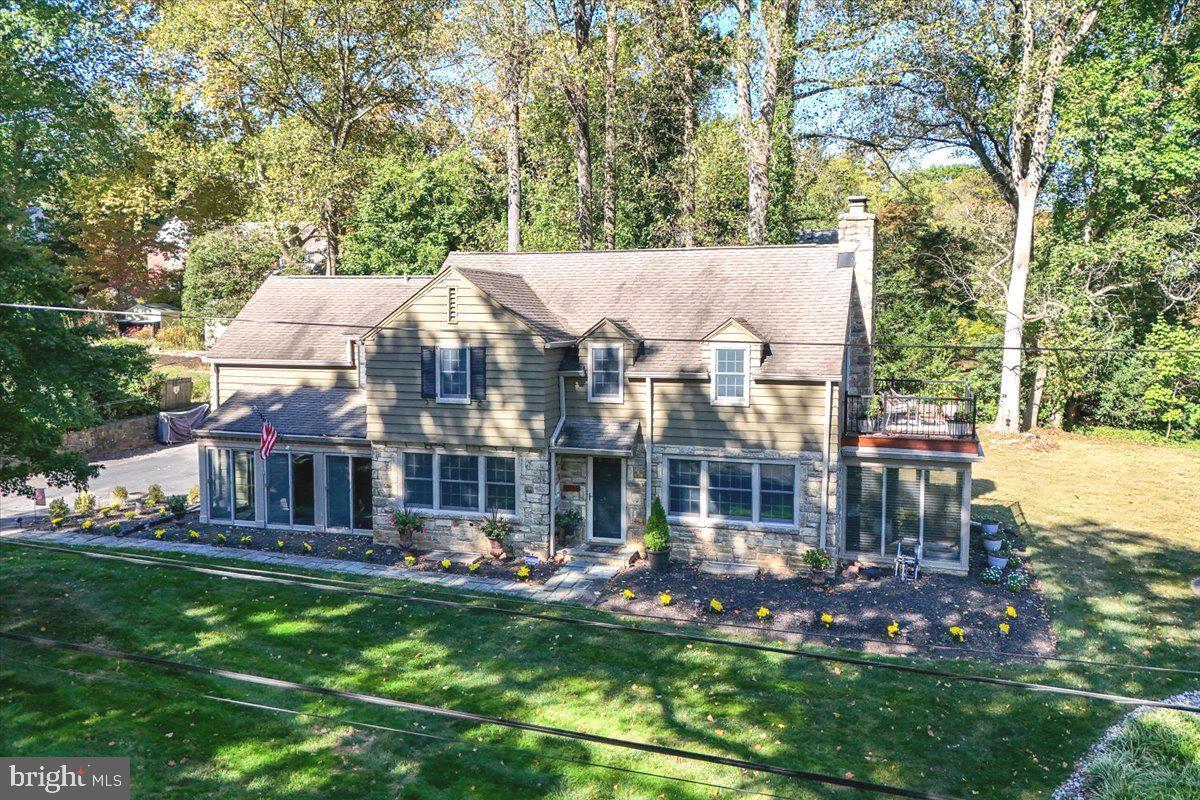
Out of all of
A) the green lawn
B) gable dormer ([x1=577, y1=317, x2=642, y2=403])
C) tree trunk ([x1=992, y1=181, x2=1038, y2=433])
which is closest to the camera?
the green lawn

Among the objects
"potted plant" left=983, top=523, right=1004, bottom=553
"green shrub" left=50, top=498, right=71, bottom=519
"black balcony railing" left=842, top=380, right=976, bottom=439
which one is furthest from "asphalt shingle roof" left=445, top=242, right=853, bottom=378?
"green shrub" left=50, top=498, right=71, bottom=519

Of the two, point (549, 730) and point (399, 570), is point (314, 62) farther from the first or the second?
point (549, 730)

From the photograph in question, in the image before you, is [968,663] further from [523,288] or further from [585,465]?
[523,288]

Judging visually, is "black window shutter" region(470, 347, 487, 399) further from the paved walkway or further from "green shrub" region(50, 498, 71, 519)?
"green shrub" region(50, 498, 71, 519)

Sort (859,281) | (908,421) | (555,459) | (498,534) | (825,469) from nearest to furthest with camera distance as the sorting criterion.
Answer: (825,469) < (498,534) < (908,421) < (555,459) < (859,281)

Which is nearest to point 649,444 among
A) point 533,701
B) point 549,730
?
point 533,701
